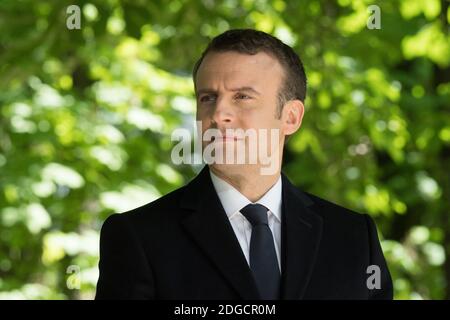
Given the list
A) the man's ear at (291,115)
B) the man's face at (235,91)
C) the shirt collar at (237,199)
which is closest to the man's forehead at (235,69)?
the man's face at (235,91)

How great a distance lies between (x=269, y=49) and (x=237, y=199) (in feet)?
1.15

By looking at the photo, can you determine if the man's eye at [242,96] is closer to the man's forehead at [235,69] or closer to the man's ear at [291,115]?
the man's forehead at [235,69]

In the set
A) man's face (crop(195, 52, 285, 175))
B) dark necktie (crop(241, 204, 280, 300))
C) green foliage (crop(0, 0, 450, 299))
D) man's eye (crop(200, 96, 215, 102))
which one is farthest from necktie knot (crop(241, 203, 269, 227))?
green foliage (crop(0, 0, 450, 299))

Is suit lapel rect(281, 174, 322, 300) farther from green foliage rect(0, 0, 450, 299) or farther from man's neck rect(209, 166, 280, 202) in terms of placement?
green foliage rect(0, 0, 450, 299)

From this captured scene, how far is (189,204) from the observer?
2.03m

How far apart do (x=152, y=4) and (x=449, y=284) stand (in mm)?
2898

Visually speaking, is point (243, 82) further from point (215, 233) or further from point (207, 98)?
point (215, 233)

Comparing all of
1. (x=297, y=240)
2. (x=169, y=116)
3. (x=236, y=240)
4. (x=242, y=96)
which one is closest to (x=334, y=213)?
(x=297, y=240)

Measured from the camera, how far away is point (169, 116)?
7.10m

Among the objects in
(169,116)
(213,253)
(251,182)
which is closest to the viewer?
(213,253)

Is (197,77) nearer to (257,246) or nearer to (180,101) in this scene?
(257,246)

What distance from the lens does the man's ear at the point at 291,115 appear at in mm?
2041

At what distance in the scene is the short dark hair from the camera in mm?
1945
